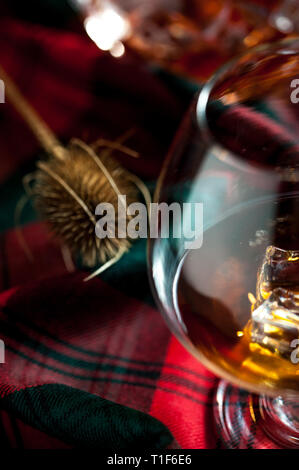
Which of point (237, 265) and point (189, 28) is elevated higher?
point (189, 28)

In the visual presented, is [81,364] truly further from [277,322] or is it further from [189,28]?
[189,28]

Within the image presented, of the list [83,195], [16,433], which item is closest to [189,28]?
[83,195]

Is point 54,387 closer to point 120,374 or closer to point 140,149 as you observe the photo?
point 120,374

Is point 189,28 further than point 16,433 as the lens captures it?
Yes

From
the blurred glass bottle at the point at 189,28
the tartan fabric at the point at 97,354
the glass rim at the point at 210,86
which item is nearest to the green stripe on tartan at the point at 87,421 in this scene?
the tartan fabric at the point at 97,354

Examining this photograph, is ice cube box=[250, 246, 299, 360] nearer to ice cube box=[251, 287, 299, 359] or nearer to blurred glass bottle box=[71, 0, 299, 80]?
ice cube box=[251, 287, 299, 359]

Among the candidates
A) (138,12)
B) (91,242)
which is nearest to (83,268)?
(91,242)

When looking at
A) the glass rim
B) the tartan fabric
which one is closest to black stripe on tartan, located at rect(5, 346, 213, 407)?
the tartan fabric
